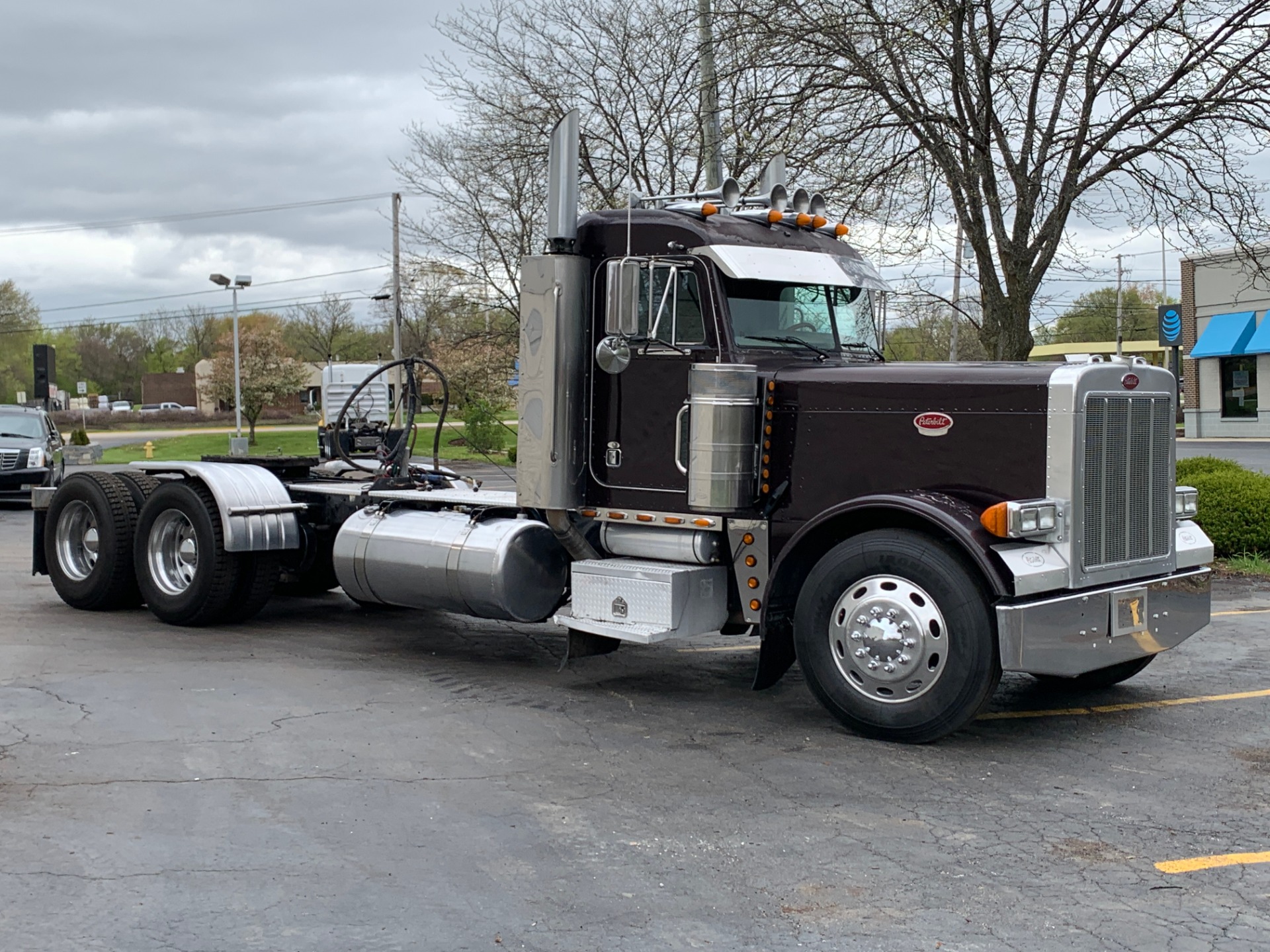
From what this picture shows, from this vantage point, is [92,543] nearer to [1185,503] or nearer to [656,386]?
[656,386]

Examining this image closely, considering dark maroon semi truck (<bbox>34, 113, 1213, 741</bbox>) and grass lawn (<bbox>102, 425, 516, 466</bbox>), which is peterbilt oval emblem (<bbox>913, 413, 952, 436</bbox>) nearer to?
dark maroon semi truck (<bbox>34, 113, 1213, 741</bbox>)

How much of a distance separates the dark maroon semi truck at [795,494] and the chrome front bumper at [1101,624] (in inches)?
0.6

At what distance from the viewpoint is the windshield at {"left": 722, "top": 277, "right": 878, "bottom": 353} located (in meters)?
7.79

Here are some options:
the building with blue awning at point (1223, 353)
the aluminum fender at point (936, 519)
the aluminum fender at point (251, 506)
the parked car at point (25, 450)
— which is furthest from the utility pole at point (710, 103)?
the building with blue awning at point (1223, 353)

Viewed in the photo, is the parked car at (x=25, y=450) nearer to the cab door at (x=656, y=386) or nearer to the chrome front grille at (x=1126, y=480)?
the cab door at (x=656, y=386)

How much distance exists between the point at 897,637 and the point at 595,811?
1920 mm

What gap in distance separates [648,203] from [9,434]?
18.9 meters

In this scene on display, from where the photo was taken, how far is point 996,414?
6836 mm

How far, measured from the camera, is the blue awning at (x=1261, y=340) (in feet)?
131

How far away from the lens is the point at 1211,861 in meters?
5.09

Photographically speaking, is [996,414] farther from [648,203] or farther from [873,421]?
[648,203]

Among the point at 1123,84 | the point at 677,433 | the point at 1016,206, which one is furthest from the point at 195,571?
the point at 1123,84

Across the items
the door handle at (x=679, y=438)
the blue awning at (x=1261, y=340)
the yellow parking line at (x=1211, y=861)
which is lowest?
the yellow parking line at (x=1211, y=861)

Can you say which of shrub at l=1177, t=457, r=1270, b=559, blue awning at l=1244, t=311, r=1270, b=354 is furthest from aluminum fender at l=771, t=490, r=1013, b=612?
blue awning at l=1244, t=311, r=1270, b=354
